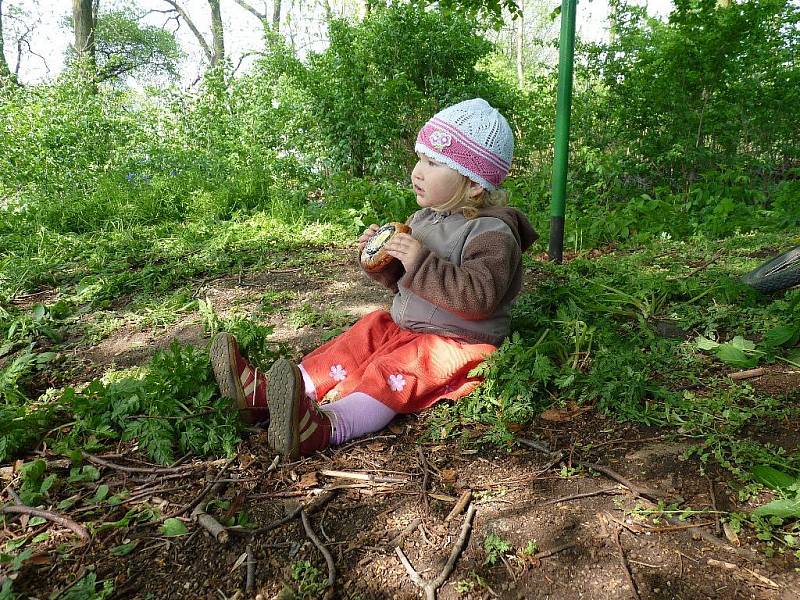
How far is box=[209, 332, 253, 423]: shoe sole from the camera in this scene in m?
1.99

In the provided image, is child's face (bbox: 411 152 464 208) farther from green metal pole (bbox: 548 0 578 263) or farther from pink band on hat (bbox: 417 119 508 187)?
green metal pole (bbox: 548 0 578 263)

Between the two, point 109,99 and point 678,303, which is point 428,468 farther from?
point 109,99

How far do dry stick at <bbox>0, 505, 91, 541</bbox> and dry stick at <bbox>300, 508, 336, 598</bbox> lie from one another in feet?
1.86

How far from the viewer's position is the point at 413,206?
17.2ft

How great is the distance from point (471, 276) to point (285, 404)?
791mm

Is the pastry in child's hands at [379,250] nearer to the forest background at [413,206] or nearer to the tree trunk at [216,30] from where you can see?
the forest background at [413,206]

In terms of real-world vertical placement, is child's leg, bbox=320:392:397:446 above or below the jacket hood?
below

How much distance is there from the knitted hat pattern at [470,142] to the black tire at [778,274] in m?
1.58

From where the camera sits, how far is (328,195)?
6035 mm

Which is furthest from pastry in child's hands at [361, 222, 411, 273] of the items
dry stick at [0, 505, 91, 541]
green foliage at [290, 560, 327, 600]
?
dry stick at [0, 505, 91, 541]

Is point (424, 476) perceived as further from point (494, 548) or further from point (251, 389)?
point (251, 389)

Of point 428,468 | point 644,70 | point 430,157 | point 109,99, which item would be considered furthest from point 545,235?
point 109,99

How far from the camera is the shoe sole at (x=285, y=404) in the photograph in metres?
1.76

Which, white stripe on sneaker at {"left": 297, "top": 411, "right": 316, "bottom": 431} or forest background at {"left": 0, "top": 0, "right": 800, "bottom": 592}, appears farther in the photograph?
forest background at {"left": 0, "top": 0, "right": 800, "bottom": 592}
